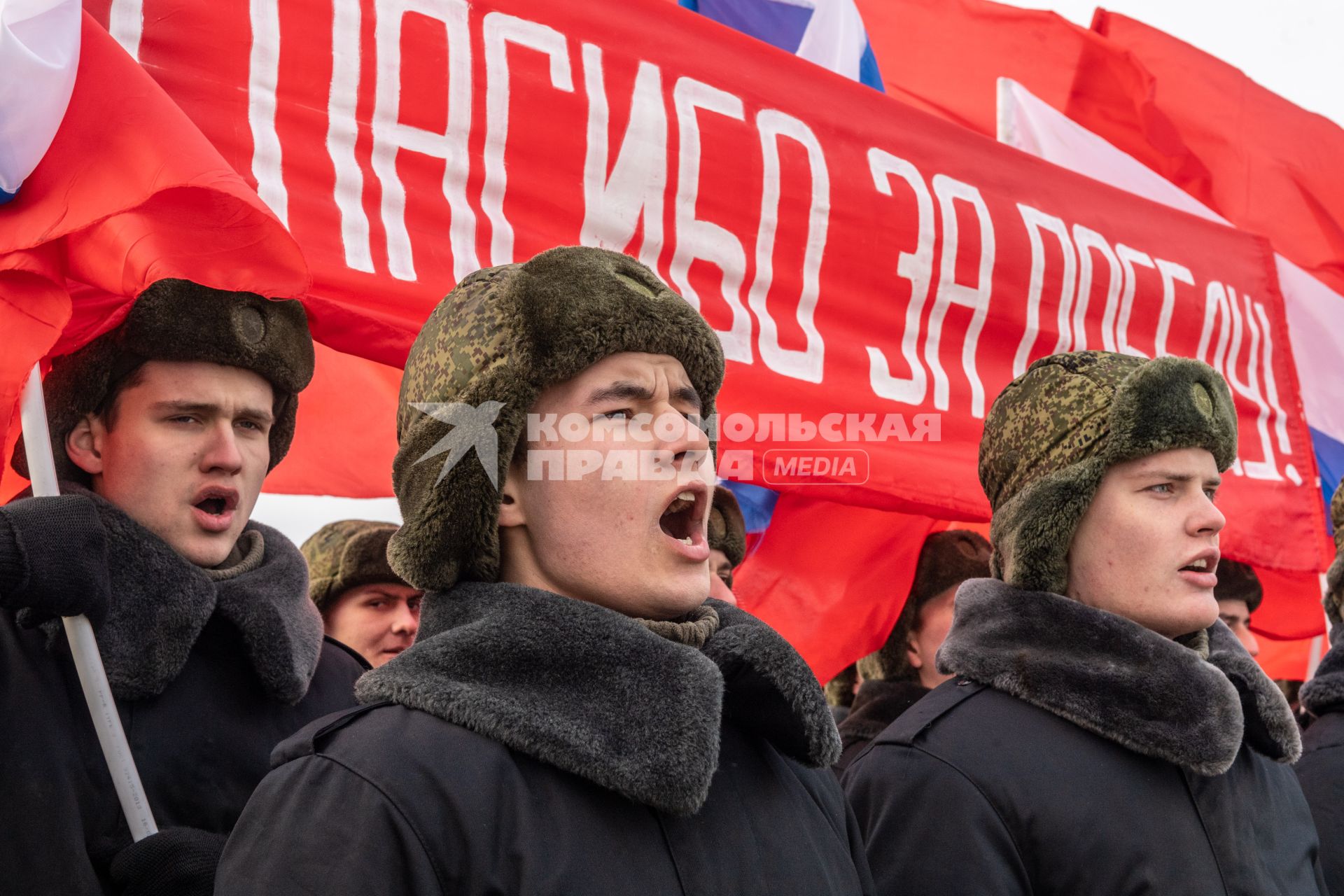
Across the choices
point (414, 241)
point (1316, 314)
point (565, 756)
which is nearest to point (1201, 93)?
point (1316, 314)

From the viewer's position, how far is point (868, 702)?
16.8 feet

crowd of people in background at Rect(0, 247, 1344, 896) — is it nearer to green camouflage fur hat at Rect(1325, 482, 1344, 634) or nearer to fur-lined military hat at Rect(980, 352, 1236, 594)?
fur-lined military hat at Rect(980, 352, 1236, 594)

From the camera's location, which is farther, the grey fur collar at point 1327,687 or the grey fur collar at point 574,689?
the grey fur collar at point 1327,687

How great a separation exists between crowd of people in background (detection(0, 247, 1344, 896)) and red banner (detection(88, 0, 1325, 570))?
0.43 meters

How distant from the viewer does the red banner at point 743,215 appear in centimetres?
329

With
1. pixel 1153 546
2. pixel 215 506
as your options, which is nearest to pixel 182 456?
pixel 215 506

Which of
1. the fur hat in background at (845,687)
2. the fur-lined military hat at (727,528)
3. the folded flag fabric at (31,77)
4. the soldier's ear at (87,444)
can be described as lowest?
the fur hat in background at (845,687)

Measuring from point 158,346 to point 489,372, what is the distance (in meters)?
1.18

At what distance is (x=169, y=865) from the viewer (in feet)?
7.56

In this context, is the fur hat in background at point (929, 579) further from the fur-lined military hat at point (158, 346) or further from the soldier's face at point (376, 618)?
the fur-lined military hat at point (158, 346)

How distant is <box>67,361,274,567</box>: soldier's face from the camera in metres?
2.96

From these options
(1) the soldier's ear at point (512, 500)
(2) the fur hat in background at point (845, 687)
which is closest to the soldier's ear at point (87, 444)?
(1) the soldier's ear at point (512, 500)

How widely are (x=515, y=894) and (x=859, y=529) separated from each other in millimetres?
3430

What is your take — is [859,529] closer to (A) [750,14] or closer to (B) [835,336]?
(B) [835,336]
